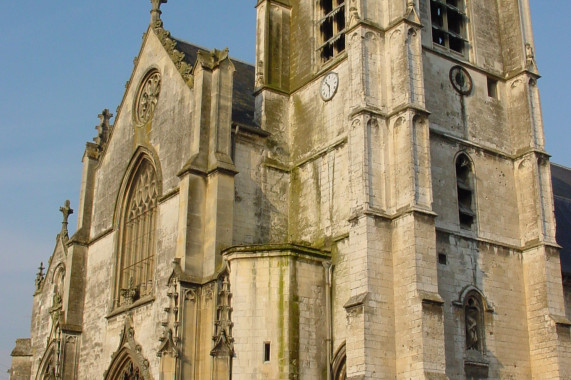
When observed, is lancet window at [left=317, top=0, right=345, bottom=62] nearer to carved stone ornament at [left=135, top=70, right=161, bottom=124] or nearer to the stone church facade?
the stone church facade

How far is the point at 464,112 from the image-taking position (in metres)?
23.4

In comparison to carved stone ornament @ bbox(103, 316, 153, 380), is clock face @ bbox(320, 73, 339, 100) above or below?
above

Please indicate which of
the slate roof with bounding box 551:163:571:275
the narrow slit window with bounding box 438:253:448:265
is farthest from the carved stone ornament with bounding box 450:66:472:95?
the slate roof with bounding box 551:163:571:275

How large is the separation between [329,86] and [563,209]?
40.1 ft

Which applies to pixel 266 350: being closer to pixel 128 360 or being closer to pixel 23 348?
pixel 128 360

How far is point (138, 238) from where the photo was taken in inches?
A: 1033

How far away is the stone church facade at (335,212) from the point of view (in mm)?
20219

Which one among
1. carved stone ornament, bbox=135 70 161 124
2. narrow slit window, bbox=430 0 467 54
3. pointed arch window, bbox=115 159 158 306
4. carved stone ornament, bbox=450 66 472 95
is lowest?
pointed arch window, bbox=115 159 158 306

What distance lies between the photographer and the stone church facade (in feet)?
66.3

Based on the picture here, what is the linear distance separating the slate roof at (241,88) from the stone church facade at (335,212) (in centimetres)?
13

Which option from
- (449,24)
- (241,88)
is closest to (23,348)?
(241,88)

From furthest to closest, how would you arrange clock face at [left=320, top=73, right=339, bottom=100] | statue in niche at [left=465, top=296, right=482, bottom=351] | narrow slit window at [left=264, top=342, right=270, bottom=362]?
clock face at [left=320, top=73, right=339, bottom=100], statue in niche at [left=465, top=296, right=482, bottom=351], narrow slit window at [left=264, top=342, right=270, bottom=362]

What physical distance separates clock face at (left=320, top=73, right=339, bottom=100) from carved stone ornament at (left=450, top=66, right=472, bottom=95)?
328cm

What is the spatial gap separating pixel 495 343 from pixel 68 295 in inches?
566
